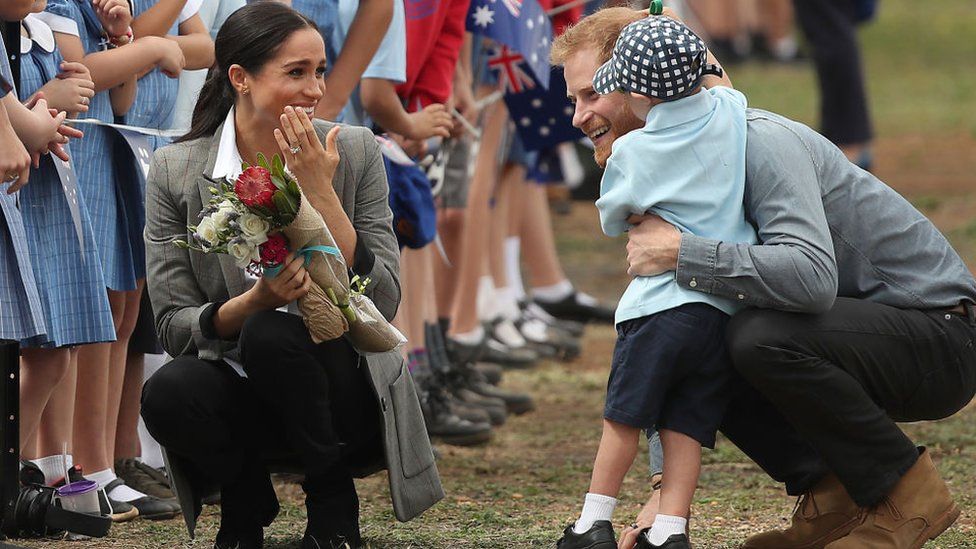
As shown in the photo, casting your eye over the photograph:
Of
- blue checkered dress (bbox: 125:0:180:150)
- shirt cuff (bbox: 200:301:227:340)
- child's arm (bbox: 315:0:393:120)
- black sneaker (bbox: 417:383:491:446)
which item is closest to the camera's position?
shirt cuff (bbox: 200:301:227:340)

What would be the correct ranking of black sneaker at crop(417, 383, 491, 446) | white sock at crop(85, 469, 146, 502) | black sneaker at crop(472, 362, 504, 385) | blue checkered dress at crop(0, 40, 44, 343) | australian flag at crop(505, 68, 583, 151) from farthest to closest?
black sneaker at crop(472, 362, 504, 385) → australian flag at crop(505, 68, 583, 151) → black sneaker at crop(417, 383, 491, 446) → white sock at crop(85, 469, 146, 502) → blue checkered dress at crop(0, 40, 44, 343)

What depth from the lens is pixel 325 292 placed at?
3.51 meters

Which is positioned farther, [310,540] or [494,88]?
[494,88]

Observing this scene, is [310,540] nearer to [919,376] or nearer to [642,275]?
[642,275]

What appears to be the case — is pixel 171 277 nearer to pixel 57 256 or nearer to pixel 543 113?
pixel 57 256

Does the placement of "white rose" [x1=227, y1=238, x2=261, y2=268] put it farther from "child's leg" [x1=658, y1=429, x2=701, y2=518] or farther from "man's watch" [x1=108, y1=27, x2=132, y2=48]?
"man's watch" [x1=108, y1=27, x2=132, y2=48]

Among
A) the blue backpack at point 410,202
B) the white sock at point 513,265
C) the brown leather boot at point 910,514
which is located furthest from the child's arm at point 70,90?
the white sock at point 513,265

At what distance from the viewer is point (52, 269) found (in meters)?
4.09

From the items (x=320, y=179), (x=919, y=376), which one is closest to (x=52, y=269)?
(x=320, y=179)

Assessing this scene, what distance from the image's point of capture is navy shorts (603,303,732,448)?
3510mm

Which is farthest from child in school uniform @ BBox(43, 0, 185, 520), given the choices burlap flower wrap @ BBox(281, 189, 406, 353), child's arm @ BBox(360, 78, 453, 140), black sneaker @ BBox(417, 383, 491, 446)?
black sneaker @ BBox(417, 383, 491, 446)

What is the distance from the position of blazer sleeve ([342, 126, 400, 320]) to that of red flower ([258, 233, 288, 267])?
0.96 feet

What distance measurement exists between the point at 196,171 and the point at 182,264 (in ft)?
0.68

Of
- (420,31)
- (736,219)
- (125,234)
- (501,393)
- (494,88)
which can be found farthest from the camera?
(494,88)
